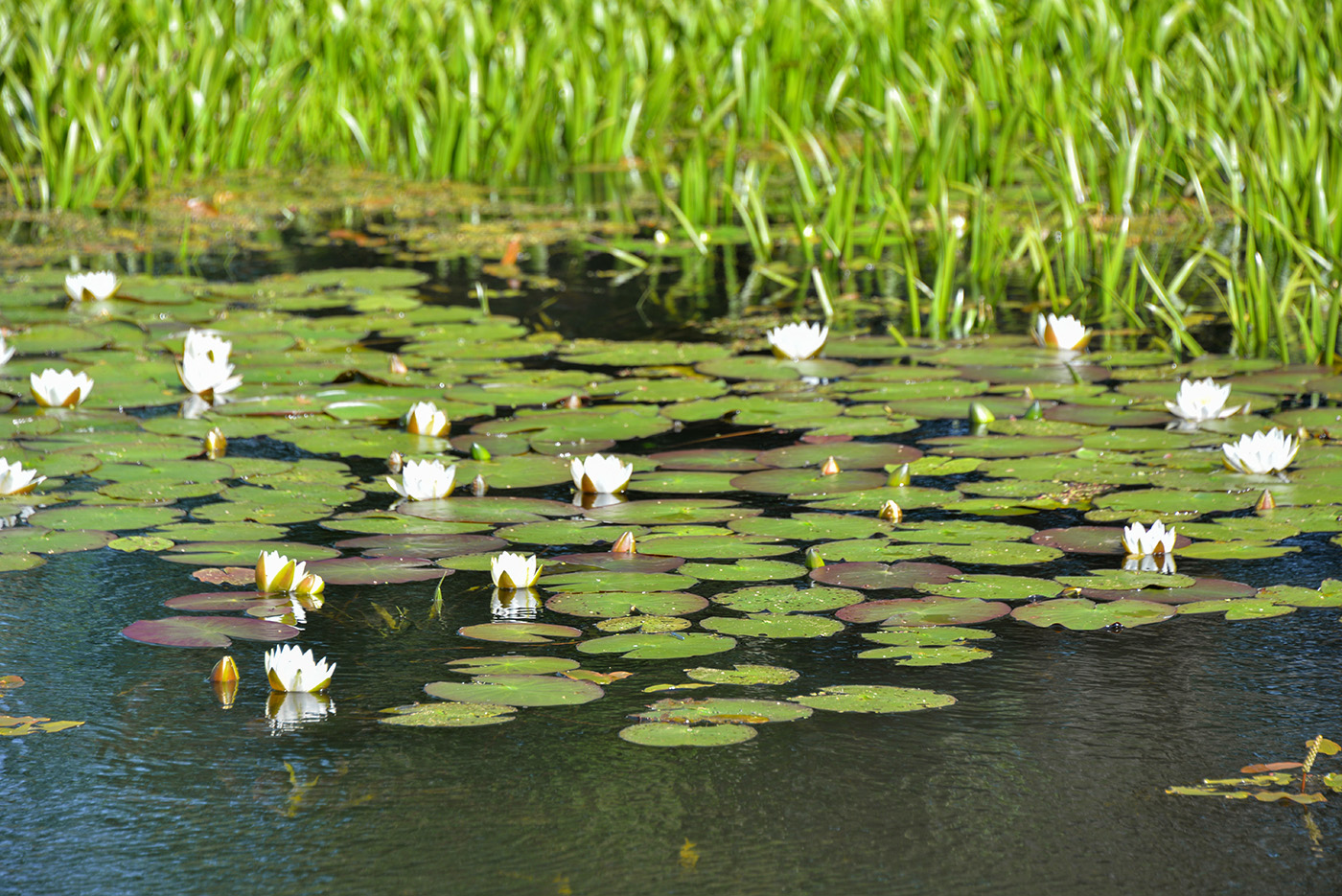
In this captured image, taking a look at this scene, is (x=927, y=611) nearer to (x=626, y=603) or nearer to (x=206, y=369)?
(x=626, y=603)

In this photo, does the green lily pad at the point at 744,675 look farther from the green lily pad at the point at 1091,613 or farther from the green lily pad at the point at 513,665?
the green lily pad at the point at 1091,613

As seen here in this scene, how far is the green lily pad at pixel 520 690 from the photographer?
6.10ft

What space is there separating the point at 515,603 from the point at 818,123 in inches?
207

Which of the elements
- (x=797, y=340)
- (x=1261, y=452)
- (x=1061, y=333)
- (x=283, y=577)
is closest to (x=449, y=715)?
(x=283, y=577)

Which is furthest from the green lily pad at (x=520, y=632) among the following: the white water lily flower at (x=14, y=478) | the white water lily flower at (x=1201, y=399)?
the white water lily flower at (x=1201, y=399)

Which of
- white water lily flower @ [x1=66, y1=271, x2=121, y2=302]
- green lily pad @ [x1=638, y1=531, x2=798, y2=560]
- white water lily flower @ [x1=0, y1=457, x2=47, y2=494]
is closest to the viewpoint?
green lily pad @ [x1=638, y1=531, x2=798, y2=560]

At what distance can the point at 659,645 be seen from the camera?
6.67 feet

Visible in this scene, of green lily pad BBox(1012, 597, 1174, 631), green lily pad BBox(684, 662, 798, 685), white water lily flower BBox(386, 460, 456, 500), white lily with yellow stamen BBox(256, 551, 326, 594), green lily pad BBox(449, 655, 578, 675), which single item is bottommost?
green lily pad BBox(684, 662, 798, 685)

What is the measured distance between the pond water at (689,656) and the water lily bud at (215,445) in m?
0.06

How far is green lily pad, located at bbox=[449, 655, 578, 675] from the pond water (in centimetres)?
3

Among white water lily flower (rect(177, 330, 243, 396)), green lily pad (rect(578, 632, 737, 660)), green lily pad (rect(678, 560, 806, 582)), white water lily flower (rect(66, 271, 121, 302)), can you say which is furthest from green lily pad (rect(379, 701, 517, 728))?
white water lily flower (rect(66, 271, 121, 302))

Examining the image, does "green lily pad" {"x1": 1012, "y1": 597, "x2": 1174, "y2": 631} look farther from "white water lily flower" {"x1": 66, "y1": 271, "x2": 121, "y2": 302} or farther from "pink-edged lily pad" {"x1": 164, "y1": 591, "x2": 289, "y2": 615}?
"white water lily flower" {"x1": 66, "y1": 271, "x2": 121, "y2": 302}

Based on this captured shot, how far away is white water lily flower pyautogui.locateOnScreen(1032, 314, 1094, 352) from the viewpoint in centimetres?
381

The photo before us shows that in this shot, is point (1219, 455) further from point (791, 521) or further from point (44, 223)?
point (44, 223)
